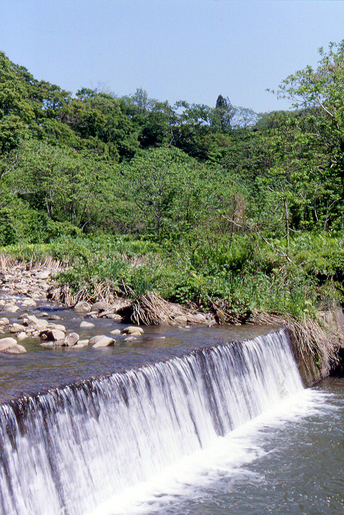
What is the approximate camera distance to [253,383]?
7.63m

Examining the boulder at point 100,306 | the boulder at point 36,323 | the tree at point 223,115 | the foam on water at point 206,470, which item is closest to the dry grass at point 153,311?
the boulder at point 100,306

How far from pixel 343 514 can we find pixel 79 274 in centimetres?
819

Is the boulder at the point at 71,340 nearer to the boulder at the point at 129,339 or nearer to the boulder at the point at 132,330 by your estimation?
the boulder at the point at 129,339

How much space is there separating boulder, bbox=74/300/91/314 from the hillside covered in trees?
0.53 metres

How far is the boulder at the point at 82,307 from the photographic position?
10.7 m

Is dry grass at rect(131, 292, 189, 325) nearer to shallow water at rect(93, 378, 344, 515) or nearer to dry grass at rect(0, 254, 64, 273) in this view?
shallow water at rect(93, 378, 344, 515)

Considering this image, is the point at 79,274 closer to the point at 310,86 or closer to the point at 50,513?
the point at 50,513

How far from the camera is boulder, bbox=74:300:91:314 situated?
1073 cm

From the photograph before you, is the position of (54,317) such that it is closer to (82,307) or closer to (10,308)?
(82,307)

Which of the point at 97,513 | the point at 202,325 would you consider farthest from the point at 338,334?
the point at 97,513

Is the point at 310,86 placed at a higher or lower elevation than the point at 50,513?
higher

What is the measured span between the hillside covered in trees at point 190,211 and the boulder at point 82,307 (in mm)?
534

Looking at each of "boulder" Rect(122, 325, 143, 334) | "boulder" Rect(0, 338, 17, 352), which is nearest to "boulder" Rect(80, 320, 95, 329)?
"boulder" Rect(122, 325, 143, 334)

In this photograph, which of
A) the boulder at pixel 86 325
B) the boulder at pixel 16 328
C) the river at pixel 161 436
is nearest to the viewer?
the river at pixel 161 436
